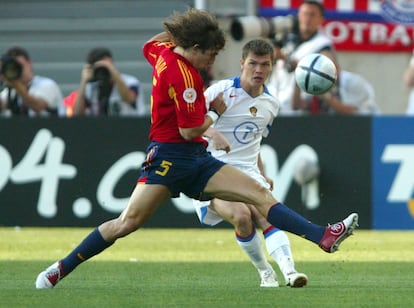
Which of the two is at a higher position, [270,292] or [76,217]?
[270,292]

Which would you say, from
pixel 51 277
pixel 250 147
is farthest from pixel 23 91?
pixel 51 277

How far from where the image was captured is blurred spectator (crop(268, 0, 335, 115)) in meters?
15.2

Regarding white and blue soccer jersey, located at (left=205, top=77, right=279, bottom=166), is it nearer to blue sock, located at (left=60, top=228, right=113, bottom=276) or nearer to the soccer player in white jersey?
the soccer player in white jersey

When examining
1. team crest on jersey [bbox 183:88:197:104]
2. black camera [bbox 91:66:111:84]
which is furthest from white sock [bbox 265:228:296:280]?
black camera [bbox 91:66:111:84]

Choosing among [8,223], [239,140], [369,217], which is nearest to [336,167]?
[369,217]

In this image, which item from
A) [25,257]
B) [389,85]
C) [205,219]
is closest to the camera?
[205,219]

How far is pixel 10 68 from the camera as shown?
15.9 meters

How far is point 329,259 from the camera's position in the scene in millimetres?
12523

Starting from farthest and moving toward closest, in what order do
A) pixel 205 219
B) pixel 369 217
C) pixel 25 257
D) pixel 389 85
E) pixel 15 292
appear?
pixel 389 85, pixel 369 217, pixel 25 257, pixel 205 219, pixel 15 292

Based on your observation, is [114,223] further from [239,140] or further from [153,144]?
[239,140]

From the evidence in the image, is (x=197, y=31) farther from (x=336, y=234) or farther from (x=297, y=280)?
(x=297, y=280)

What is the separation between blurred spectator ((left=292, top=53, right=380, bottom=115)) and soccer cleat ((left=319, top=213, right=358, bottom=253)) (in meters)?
7.32

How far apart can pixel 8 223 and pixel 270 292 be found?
7562mm

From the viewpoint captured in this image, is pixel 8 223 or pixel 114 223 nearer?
pixel 114 223
